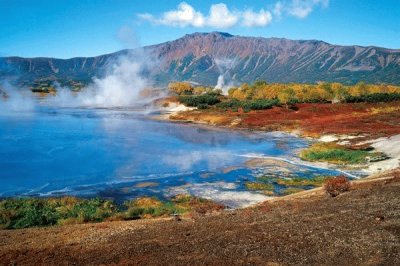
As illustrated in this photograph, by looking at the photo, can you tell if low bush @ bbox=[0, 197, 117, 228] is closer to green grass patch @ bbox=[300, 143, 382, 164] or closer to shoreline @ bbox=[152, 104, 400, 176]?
shoreline @ bbox=[152, 104, 400, 176]

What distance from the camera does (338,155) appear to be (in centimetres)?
5584

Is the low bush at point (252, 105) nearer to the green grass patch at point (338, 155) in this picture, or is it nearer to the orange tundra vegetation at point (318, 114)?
the orange tundra vegetation at point (318, 114)

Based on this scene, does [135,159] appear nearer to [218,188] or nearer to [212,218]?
[218,188]

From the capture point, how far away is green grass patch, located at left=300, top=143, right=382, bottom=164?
2103 inches

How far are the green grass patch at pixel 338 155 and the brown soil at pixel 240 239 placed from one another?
1152 inches

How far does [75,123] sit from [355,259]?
9369 centimetres

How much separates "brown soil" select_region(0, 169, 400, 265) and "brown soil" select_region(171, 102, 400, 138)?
51.1 metres

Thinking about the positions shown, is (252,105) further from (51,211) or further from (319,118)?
(51,211)

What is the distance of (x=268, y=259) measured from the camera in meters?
16.6

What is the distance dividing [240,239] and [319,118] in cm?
8277

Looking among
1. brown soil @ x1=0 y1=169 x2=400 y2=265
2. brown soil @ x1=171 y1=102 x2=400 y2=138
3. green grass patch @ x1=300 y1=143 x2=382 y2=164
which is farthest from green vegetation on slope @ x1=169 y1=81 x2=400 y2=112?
brown soil @ x1=0 y1=169 x2=400 y2=265

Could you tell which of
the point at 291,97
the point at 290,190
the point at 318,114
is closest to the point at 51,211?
the point at 290,190

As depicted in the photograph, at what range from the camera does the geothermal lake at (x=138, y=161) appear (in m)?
40.4

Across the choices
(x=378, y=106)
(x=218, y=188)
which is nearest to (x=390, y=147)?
(x=218, y=188)
